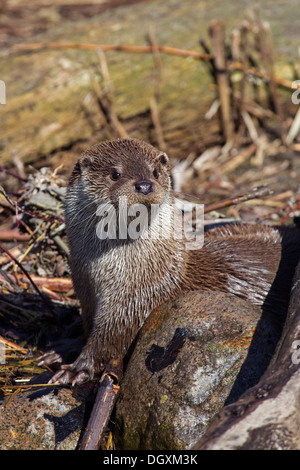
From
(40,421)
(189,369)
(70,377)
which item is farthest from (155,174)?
(40,421)

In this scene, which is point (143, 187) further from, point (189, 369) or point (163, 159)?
point (189, 369)

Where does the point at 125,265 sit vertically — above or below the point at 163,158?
below

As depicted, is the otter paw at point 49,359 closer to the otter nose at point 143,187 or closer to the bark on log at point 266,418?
the otter nose at point 143,187

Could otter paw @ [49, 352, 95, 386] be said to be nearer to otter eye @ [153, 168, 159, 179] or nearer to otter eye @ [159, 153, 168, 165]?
otter eye @ [153, 168, 159, 179]

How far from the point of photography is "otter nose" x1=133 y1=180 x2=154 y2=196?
2832mm

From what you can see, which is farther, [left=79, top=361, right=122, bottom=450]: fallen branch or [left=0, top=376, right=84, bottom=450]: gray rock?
[left=0, top=376, right=84, bottom=450]: gray rock

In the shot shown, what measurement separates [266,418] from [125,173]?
4.88ft

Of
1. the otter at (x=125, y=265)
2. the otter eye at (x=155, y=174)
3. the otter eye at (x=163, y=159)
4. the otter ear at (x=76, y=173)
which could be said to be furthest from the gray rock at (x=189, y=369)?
the otter ear at (x=76, y=173)

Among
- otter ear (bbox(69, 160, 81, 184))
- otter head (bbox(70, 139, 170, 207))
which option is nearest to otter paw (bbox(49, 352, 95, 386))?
otter head (bbox(70, 139, 170, 207))

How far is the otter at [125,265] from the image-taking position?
10.1ft

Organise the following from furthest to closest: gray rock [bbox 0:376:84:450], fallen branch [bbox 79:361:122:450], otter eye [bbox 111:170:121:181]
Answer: otter eye [bbox 111:170:121:181] → gray rock [bbox 0:376:84:450] → fallen branch [bbox 79:361:122:450]

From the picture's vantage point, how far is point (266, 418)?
6.64 feet

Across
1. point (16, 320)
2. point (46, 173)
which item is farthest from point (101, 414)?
point (46, 173)

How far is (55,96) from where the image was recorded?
19.9 feet
